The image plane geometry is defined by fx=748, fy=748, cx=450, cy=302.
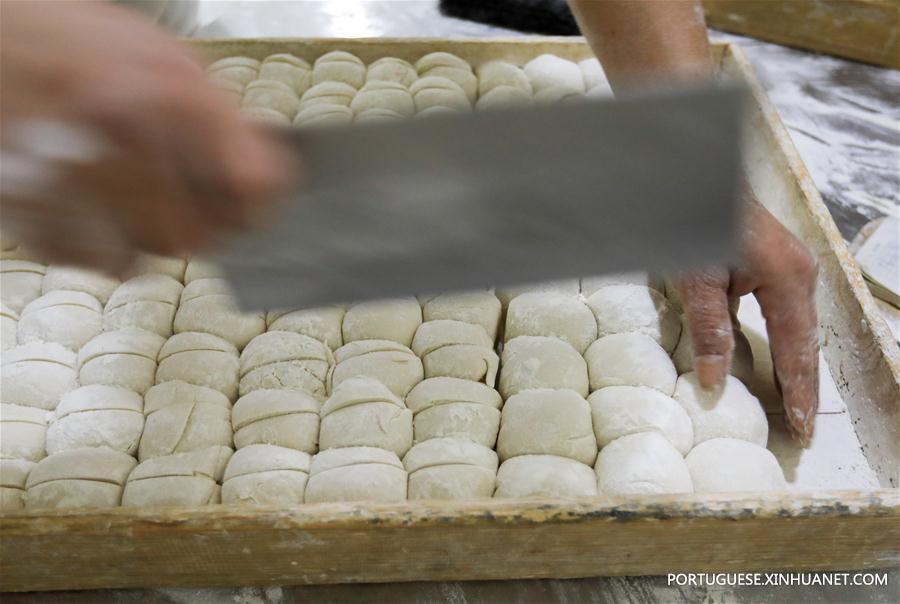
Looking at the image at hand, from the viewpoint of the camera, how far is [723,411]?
140 cm

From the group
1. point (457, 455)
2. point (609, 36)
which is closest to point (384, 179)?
point (457, 455)

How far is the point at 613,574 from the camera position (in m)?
1.29

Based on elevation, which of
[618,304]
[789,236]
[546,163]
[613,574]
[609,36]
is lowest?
[613,574]

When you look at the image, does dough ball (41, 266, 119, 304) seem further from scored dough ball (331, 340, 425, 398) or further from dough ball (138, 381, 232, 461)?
scored dough ball (331, 340, 425, 398)

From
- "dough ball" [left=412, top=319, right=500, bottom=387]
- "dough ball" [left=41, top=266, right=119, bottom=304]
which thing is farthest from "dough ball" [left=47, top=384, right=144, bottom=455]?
"dough ball" [left=412, top=319, right=500, bottom=387]

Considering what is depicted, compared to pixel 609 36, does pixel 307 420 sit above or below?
below

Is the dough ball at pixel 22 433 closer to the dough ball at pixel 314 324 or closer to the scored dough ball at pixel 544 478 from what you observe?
the dough ball at pixel 314 324

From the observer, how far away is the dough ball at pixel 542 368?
4.69ft

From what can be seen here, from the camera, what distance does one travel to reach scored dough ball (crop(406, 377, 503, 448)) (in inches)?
53.4

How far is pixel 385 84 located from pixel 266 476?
1224mm

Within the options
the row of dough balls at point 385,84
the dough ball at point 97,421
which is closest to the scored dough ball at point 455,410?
the dough ball at point 97,421

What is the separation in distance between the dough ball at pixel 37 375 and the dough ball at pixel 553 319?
2.91ft

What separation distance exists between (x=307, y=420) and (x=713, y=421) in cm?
75

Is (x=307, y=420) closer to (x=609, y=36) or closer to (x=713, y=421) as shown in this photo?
(x=713, y=421)
